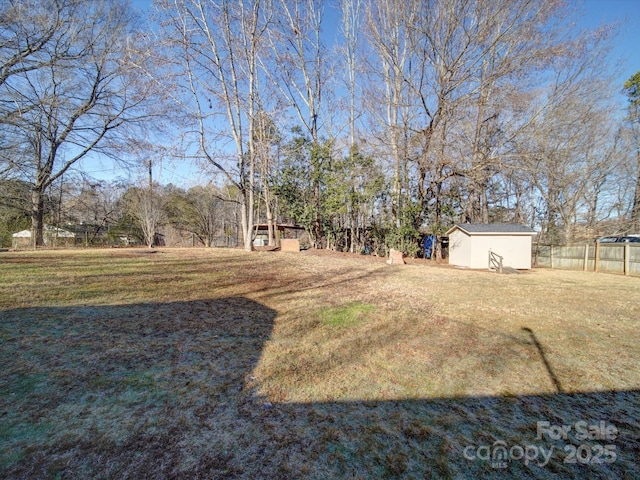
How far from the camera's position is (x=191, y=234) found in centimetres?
3014

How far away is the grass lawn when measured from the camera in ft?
5.78

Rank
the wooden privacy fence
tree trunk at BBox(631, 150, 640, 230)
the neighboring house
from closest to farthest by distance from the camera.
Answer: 1. the wooden privacy fence
2. tree trunk at BBox(631, 150, 640, 230)
3. the neighboring house

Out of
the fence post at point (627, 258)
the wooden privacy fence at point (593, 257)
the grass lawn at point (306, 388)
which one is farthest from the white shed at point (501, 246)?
the grass lawn at point (306, 388)

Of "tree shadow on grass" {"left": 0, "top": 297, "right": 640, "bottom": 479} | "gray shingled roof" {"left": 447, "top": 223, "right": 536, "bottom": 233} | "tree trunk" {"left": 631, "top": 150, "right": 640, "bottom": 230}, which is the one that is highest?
"tree trunk" {"left": 631, "top": 150, "right": 640, "bottom": 230}

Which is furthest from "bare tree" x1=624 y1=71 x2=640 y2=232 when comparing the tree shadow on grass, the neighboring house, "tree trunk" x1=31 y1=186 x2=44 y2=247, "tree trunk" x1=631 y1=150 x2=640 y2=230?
the neighboring house

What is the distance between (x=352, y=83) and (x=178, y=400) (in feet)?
59.0

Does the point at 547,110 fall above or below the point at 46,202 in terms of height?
above

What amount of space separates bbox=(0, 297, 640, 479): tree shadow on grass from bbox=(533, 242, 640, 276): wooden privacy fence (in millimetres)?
12238

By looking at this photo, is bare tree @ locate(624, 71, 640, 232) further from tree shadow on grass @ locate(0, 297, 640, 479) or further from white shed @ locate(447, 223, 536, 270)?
tree shadow on grass @ locate(0, 297, 640, 479)

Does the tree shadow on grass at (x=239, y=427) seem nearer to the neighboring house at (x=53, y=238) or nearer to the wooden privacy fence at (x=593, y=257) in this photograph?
the wooden privacy fence at (x=593, y=257)

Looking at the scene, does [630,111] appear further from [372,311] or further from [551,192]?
[372,311]

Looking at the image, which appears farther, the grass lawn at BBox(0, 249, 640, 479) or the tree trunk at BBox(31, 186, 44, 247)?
the tree trunk at BBox(31, 186, 44, 247)

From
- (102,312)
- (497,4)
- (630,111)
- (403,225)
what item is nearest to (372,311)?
(102,312)

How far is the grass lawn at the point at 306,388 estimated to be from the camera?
5.78 ft
